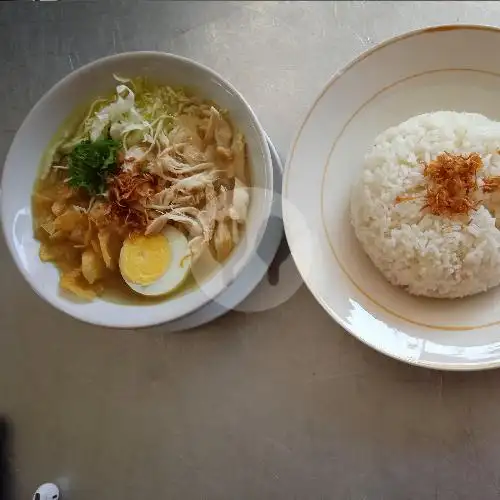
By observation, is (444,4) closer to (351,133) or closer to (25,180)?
(351,133)

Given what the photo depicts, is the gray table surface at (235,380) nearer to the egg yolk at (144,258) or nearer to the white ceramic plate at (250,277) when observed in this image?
the white ceramic plate at (250,277)

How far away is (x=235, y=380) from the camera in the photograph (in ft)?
3.33

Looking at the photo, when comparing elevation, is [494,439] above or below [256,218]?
below

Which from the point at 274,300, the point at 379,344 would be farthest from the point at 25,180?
the point at 379,344

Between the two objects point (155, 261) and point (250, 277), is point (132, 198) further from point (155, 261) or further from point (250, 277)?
point (250, 277)

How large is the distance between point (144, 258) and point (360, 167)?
368 mm

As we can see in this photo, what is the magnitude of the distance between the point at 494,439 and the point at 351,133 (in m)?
0.51

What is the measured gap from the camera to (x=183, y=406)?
1.03m

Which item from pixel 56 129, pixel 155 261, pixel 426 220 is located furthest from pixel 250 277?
pixel 56 129

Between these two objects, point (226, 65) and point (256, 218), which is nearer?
point (256, 218)

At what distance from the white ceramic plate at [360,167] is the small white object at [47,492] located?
1.85 feet

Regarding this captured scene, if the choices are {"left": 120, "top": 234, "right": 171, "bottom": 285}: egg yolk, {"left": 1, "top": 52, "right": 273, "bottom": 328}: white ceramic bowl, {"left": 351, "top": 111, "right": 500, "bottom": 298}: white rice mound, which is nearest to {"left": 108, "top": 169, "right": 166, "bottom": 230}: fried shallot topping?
{"left": 120, "top": 234, "right": 171, "bottom": 285}: egg yolk

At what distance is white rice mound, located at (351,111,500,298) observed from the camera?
891 millimetres

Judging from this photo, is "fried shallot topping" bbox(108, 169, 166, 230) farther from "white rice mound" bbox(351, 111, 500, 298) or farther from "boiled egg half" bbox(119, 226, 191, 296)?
"white rice mound" bbox(351, 111, 500, 298)
